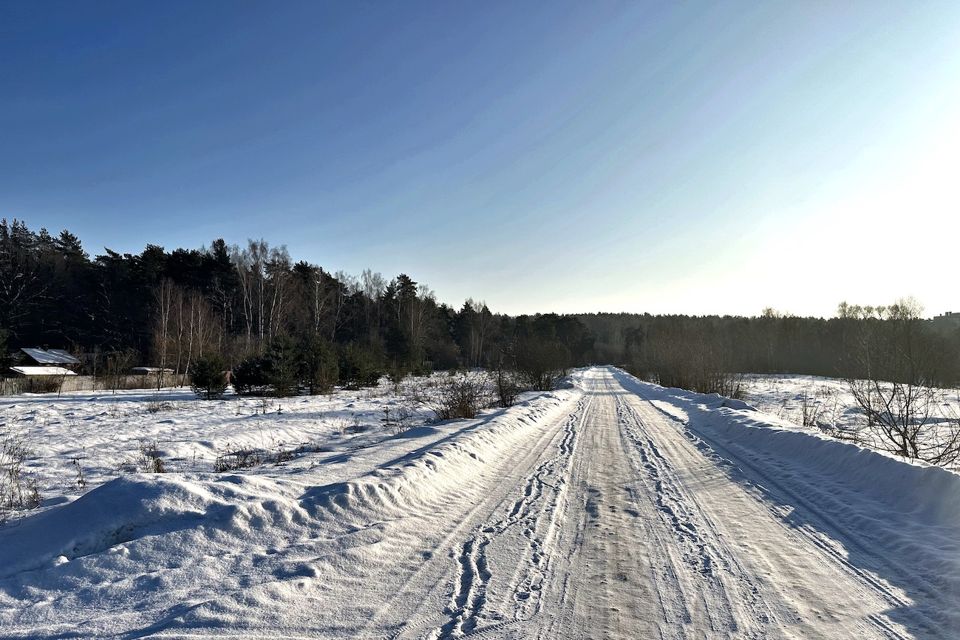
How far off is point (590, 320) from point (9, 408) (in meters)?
173

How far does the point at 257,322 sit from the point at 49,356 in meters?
15.9

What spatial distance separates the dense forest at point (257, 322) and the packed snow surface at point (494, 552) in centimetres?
1538

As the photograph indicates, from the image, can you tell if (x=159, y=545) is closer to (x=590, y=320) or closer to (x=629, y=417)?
(x=629, y=417)

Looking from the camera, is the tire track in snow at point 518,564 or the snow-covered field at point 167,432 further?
the snow-covered field at point 167,432

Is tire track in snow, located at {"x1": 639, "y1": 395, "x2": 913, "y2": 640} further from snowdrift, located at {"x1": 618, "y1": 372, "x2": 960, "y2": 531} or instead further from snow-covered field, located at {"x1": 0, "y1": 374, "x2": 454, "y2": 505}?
snow-covered field, located at {"x1": 0, "y1": 374, "x2": 454, "y2": 505}

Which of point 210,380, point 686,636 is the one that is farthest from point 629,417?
point 210,380

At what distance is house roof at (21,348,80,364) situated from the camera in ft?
117

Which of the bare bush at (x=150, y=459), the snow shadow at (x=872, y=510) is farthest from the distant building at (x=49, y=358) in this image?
the snow shadow at (x=872, y=510)

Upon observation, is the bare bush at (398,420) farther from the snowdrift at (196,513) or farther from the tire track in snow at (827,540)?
the tire track in snow at (827,540)

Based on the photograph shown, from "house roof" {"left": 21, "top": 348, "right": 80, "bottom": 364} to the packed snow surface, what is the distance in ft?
124

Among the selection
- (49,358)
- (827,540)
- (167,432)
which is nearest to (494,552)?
(827,540)

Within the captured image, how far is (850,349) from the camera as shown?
1071cm

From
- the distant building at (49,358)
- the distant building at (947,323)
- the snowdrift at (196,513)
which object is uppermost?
the distant building at (947,323)

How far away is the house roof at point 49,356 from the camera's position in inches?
1401
